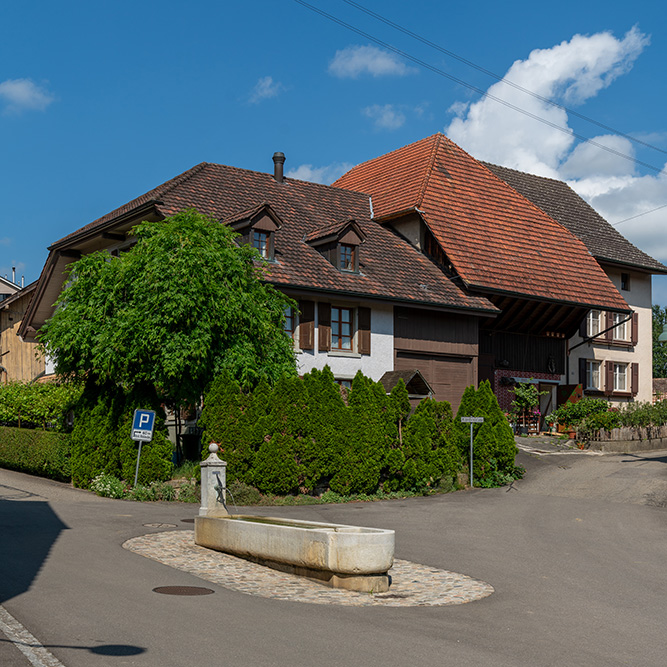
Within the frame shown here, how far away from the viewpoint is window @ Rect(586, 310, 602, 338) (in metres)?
40.1

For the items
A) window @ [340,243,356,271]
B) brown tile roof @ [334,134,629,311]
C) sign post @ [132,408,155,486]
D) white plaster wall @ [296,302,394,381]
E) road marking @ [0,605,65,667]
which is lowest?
road marking @ [0,605,65,667]

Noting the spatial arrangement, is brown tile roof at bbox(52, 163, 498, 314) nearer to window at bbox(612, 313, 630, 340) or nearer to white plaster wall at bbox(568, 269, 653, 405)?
window at bbox(612, 313, 630, 340)

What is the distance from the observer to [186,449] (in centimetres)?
2483

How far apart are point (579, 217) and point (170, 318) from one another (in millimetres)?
29843

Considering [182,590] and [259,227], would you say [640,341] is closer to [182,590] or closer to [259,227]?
[259,227]

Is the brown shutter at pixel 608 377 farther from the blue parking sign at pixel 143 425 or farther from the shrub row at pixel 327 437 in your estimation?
the blue parking sign at pixel 143 425

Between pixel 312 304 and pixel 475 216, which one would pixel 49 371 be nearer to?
pixel 312 304

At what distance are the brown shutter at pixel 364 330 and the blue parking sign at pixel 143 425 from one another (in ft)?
34.3

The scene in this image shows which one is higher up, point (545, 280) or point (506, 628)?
point (545, 280)

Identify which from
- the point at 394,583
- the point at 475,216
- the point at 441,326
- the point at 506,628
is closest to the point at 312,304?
the point at 441,326

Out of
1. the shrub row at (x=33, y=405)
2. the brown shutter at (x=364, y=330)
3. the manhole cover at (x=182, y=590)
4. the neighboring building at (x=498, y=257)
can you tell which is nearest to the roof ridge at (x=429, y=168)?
the neighboring building at (x=498, y=257)

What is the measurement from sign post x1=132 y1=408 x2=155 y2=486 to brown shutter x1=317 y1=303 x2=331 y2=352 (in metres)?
8.93

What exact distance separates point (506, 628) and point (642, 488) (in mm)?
14662

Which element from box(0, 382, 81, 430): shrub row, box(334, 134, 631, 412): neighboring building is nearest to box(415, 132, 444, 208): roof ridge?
box(334, 134, 631, 412): neighboring building
